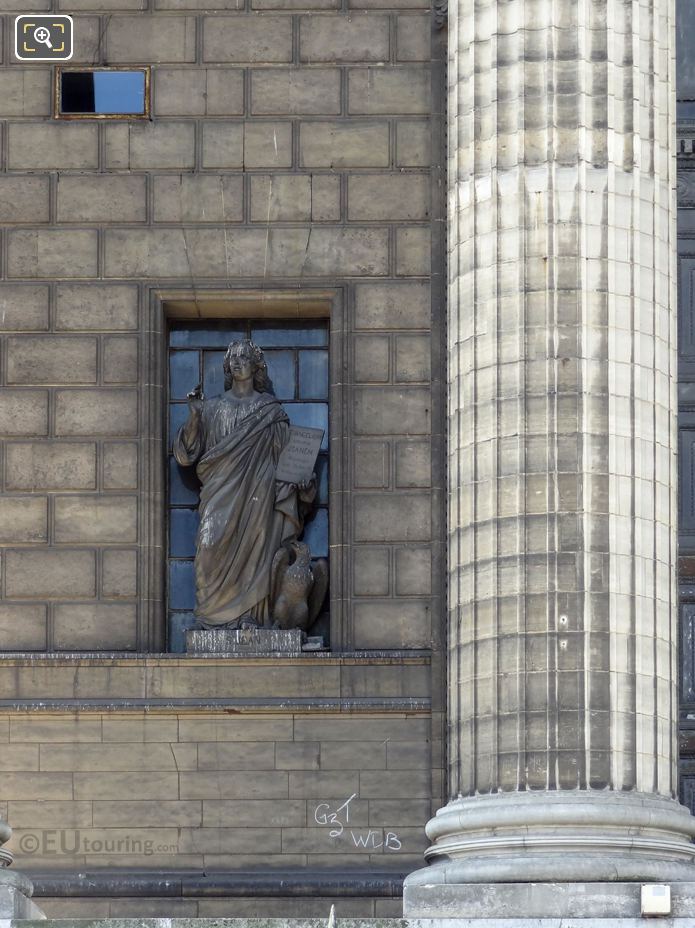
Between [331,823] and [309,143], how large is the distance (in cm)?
677

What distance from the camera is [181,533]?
3134cm

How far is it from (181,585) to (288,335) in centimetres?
276

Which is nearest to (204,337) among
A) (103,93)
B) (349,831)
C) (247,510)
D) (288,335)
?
(288,335)

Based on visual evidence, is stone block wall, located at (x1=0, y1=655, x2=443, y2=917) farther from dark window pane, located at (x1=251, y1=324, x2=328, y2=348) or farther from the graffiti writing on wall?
dark window pane, located at (x1=251, y1=324, x2=328, y2=348)

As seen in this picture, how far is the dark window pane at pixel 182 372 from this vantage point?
3169cm

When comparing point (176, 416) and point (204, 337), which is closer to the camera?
point (176, 416)

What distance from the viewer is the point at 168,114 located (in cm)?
3161

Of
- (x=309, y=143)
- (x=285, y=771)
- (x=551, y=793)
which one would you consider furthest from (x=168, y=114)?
(x=551, y=793)

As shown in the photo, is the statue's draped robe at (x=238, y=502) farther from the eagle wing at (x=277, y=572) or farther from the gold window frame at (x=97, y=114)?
the gold window frame at (x=97, y=114)

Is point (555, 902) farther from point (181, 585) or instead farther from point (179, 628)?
point (181, 585)

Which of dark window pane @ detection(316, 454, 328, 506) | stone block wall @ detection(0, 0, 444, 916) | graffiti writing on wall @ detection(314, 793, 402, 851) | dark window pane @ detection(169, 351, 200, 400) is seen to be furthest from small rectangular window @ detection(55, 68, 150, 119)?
graffiti writing on wall @ detection(314, 793, 402, 851)

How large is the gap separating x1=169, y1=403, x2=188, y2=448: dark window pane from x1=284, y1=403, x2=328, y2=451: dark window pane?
1.01 meters

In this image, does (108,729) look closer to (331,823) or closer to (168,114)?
(331,823)

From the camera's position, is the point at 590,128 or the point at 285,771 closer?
the point at 590,128
